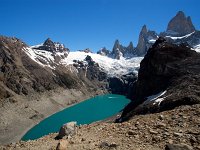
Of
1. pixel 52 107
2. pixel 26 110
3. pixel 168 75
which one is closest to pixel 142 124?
pixel 168 75

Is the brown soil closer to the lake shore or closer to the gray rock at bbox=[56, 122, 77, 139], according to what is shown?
the gray rock at bbox=[56, 122, 77, 139]

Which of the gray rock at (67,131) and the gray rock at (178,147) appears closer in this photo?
the gray rock at (178,147)

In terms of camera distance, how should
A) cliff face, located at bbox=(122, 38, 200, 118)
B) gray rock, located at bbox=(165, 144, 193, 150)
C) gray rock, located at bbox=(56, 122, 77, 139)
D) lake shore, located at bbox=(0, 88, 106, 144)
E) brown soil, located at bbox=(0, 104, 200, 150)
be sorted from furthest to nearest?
lake shore, located at bbox=(0, 88, 106, 144) < cliff face, located at bbox=(122, 38, 200, 118) < gray rock, located at bbox=(56, 122, 77, 139) < brown soil, located at bbox=(0, 104, 200, 150) < gray rock, located at bbox=(165, 144, 193, 150)

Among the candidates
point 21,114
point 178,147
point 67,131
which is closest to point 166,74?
point 67,131

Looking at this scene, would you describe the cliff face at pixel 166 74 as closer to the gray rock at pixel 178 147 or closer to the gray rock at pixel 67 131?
the gray rock at pixel 67 131

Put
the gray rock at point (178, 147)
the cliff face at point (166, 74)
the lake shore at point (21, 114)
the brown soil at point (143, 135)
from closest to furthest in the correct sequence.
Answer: the gray rock at point (178, 147), the brown soil at point (143, 135), the cliff face at point (166, 74), the lake shore at point (21, 114)

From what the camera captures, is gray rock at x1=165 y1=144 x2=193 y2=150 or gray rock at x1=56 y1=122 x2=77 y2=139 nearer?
gray rock at x1=165 y1=144 x2=193 y2=150

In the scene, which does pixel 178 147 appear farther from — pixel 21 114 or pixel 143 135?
pixel 21 114

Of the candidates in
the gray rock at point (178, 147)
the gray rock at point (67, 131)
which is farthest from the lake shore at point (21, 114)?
the gray rock at point (178, 147)

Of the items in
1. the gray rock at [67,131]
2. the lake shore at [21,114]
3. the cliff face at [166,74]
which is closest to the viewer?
the gray rock at [67,131]

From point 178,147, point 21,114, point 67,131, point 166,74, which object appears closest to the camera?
point 178,147

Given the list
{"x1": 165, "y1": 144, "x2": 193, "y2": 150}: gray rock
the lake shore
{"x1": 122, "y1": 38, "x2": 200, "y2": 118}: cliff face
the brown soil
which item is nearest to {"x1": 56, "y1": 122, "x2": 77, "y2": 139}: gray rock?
the brown soil

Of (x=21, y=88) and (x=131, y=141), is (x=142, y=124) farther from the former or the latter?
(x=21, y=88)
